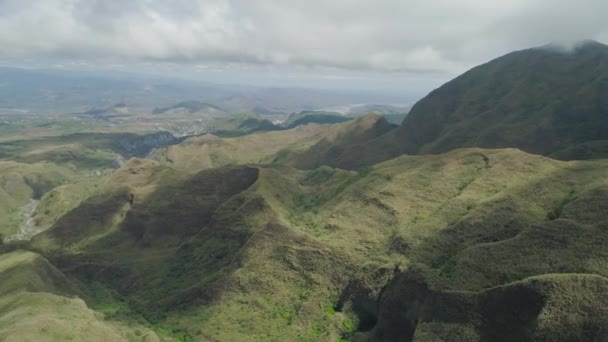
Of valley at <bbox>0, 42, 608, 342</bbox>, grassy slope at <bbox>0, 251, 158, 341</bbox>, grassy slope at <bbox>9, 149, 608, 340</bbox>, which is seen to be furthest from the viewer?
grassy slope at <bbox>9, 149, 608, 340</bbox>

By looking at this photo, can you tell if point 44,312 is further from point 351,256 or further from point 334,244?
point 351,256

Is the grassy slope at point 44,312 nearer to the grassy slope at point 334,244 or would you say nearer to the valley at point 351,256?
the valley at point 351,256

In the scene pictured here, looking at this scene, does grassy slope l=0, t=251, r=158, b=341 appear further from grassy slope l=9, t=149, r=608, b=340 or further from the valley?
grassy slope l=9, t=149, r=608, b=340

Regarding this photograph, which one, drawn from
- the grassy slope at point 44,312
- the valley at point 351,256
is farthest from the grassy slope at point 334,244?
the grassy slope at point 44,312

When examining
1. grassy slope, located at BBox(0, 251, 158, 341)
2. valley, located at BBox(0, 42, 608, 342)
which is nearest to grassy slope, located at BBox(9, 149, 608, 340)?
valley, located at BBox(0, 42, 608, 342)

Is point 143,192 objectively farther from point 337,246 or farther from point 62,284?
point 337,246

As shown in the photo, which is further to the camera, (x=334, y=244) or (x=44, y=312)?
(x=334, y=244)

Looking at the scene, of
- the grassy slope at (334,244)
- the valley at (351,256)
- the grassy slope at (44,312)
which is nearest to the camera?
the valley at (351,256)

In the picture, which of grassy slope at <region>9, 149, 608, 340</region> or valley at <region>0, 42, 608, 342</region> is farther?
grassy slope at <region>9, 149, 608, 340</region>

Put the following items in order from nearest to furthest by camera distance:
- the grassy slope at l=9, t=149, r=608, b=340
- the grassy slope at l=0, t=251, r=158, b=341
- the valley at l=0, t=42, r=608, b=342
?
the valley at l=0, t=42, r=608, b=342 → the grassy slope at l=0, t=251, r=158, b=341 → the grassy slope at l=9, t=149, r=608, b=340

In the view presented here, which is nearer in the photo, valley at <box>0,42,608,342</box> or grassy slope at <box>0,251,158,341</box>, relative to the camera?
valley at <box>0,42,608,342</box>

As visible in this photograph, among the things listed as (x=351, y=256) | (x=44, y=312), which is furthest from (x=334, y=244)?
(x=44, y=312)
